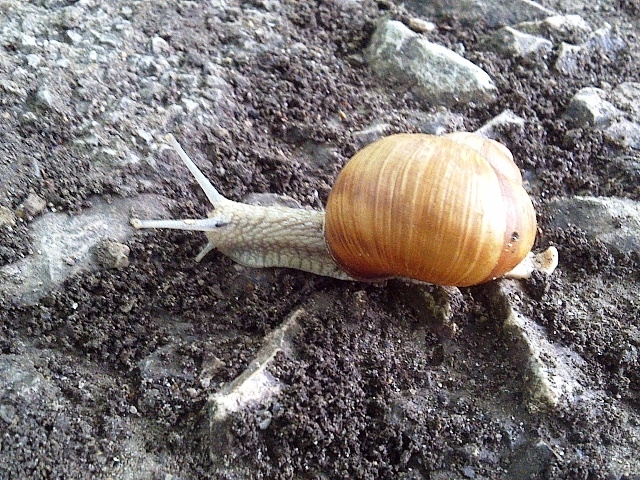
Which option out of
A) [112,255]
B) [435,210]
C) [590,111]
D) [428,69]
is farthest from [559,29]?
[112,255]

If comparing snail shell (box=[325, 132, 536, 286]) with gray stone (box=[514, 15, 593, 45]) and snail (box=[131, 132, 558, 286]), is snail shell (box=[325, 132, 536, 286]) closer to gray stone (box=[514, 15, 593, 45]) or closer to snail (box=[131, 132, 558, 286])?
snail (box=[131, 132, 558, 286])

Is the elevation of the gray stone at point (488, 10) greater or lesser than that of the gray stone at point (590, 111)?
greater

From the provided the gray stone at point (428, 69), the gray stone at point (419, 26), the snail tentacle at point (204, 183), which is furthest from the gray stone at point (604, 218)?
the snail tentacle at point (204, 183)

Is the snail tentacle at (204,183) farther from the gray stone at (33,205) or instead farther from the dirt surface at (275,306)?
the gray stone at (33,205)

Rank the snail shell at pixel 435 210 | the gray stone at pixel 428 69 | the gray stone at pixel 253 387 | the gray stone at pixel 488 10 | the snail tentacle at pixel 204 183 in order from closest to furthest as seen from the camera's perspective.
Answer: the gray stone at pixel 253 387 < the snail shell at pixel 435 210 < the snail tentacle at pixel 204 183 < the gray stone at pixel 428 69 < the gray stone at pixel 488 10

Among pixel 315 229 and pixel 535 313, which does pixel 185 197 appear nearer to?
pixel 315 229

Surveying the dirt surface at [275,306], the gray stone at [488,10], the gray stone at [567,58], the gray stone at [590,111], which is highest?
the gray stone at [488,10]
